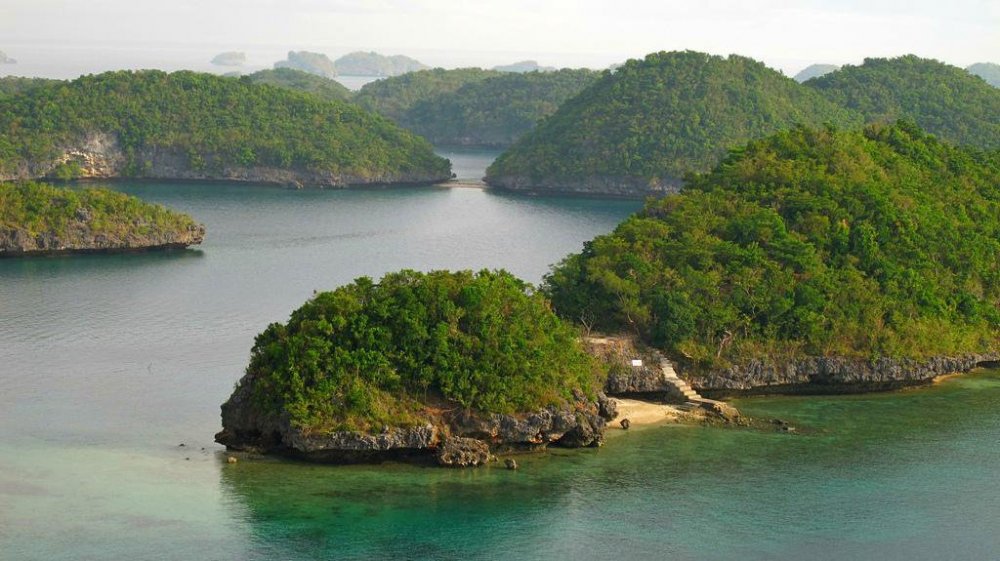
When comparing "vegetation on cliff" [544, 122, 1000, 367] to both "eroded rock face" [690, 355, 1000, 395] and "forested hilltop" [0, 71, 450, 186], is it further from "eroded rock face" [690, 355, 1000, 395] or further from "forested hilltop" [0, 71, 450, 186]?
"forested hilltop" [0, 71, 450, 186]

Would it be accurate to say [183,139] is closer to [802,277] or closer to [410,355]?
[802,277]

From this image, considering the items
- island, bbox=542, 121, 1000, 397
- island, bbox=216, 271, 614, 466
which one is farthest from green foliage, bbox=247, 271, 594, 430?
island, bbox=542, 121, 1000, 397

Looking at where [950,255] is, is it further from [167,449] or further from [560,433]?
[167,449]

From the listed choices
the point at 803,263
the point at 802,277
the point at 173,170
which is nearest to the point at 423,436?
the point at 802,277

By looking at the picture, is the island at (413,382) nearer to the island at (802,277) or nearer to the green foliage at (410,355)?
the green foliage at (410,355)

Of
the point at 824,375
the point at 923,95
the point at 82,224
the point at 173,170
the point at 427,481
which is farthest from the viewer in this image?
the point at 923,95
